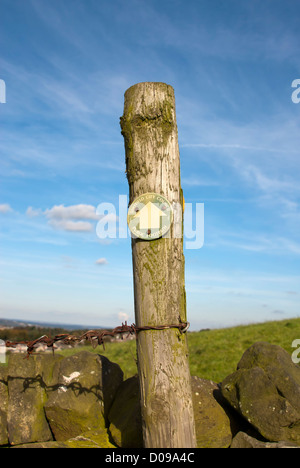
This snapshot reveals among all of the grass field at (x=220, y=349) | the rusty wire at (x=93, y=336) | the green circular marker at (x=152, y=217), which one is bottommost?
the grass field at (x=220, y=349)

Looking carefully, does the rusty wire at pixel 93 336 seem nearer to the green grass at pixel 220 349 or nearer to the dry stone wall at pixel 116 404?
the dry stone wall at pixel 116 404

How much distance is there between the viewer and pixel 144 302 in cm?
477

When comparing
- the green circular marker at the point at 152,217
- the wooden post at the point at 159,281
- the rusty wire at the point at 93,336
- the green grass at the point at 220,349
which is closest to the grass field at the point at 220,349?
the green grass at the point at 220,349

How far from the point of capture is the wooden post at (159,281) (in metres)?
4.57

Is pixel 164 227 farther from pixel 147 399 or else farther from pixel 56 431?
pixel 56 431

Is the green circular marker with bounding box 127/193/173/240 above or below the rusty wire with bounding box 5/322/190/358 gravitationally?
above

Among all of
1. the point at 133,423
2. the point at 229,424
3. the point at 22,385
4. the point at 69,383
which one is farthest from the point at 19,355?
the point at 229,424

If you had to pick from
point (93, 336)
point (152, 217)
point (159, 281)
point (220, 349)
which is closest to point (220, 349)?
point (220, 349)

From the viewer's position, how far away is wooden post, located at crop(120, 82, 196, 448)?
4574 mm

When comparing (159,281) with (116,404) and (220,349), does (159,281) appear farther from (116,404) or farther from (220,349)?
(220,349)

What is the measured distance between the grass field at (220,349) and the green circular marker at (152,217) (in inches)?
310

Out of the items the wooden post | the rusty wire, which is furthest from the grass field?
the wooden post

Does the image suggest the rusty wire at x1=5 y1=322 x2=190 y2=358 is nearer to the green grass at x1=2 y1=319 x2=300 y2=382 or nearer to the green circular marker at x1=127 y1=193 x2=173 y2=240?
the green circular marker at x1=127 y1=193 x2=173 y2=240

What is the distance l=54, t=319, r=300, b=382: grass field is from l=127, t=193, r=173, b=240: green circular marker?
Result: 7.88m
